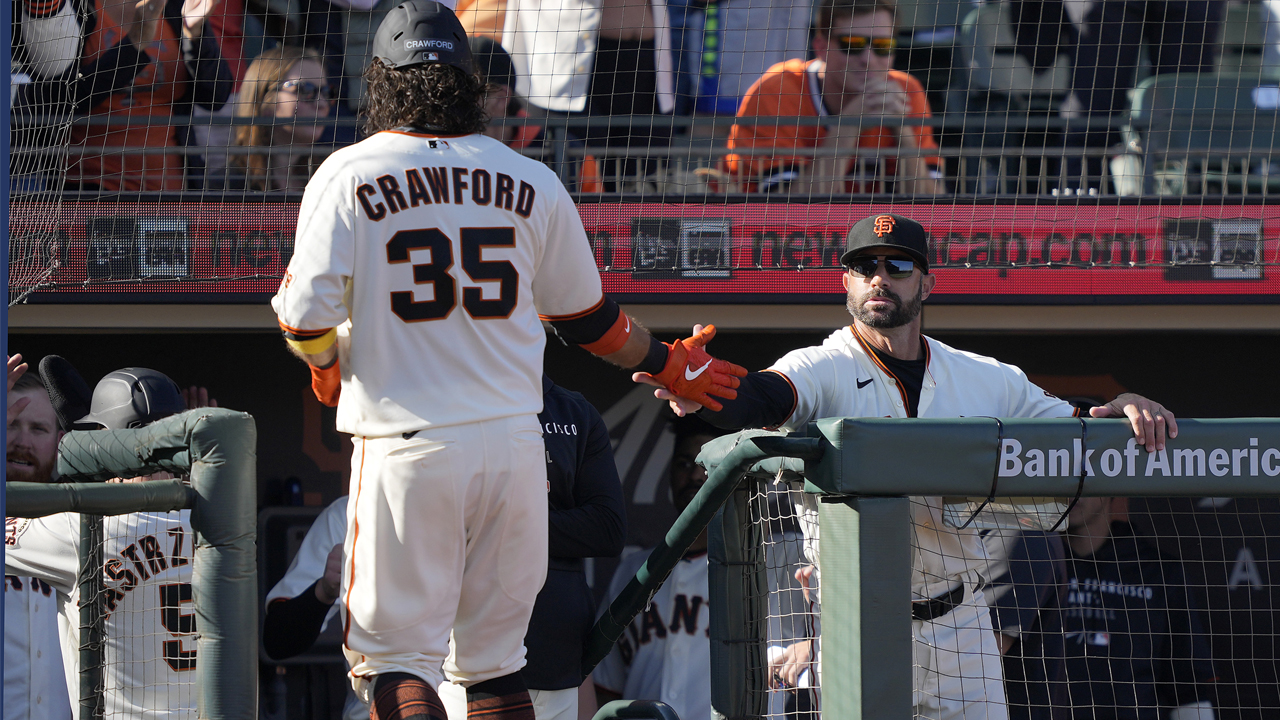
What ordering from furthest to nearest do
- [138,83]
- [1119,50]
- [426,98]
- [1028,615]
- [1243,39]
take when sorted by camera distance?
1. [1243,39]
2. [1119,50]
3. [138,83]
4. [1028,615]
5. [426,98]

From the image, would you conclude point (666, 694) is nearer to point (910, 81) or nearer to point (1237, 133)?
point (910, 81)

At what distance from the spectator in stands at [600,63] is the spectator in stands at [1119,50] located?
6.48 ft

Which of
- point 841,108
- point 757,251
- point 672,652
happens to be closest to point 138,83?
point 757,251

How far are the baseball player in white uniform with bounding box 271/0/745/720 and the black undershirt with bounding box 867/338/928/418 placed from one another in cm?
117

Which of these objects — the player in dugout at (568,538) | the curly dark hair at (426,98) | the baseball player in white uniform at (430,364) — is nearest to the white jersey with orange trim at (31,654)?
the player in dugout at (568,538)

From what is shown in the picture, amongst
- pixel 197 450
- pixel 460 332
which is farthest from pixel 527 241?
pixel 197 450

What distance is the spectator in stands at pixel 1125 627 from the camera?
14.1 feet

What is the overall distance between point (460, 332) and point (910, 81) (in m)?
3.75

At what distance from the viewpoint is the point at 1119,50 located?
5457 millimetres

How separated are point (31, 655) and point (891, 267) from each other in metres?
2.90

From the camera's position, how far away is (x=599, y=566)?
5383 mm

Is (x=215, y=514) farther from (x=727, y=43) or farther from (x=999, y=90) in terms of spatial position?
(x=999, y=90)

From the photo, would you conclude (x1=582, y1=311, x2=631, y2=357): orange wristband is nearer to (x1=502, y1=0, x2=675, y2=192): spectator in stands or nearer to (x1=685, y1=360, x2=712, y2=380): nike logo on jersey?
(x1=685, y1=360, x2=712, y2=380): nike logo on jersey

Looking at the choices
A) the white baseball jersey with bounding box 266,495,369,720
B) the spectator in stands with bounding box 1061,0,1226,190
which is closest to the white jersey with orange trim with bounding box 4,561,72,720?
the white baseball jersey with bounding box 266,495,369,720
